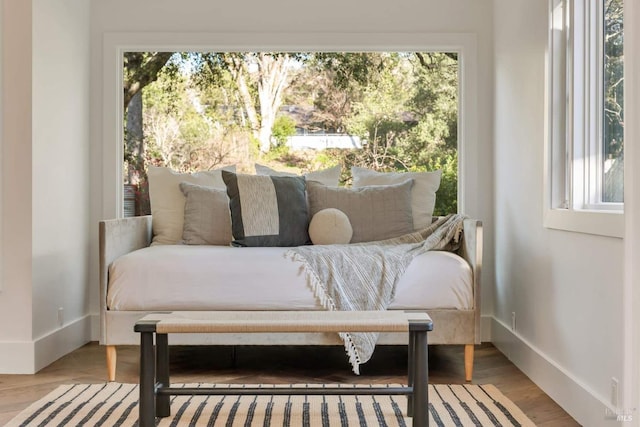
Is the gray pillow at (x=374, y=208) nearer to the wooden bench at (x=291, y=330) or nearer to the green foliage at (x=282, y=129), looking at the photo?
the green foliage at (x=282, y=129)

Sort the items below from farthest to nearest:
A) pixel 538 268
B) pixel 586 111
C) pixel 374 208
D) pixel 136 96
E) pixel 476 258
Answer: pixel 136 96, pixel 374 208, pixel 476 258, pixel 538 268, pixel 586 111

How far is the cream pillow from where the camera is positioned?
13.0 ft

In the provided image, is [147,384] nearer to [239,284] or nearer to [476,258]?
[239,284]

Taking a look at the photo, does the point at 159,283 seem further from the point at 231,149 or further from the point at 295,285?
the point at 231,149

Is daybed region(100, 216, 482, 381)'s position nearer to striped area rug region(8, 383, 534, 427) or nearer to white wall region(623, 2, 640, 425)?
striped area rug region(8, 383, 534, 427)

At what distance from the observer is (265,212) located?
3986 mm

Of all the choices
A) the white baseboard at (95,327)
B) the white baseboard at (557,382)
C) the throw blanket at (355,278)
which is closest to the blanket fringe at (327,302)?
the throw blanket at (355,278)

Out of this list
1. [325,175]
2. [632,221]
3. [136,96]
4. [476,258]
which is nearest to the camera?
[632,221]

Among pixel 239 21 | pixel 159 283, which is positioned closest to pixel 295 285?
pixel 159 283

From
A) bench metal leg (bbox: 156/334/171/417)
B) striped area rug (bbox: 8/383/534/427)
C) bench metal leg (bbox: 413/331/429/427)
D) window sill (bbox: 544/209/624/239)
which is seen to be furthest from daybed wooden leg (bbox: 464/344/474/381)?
bench metal leg (bbox: 156/334/171/417)

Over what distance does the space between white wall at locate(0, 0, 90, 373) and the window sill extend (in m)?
2.47

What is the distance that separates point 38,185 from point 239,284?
1.17 metres

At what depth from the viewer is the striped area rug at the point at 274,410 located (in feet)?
8.90

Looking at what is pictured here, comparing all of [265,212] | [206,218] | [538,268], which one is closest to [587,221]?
[538,268]
